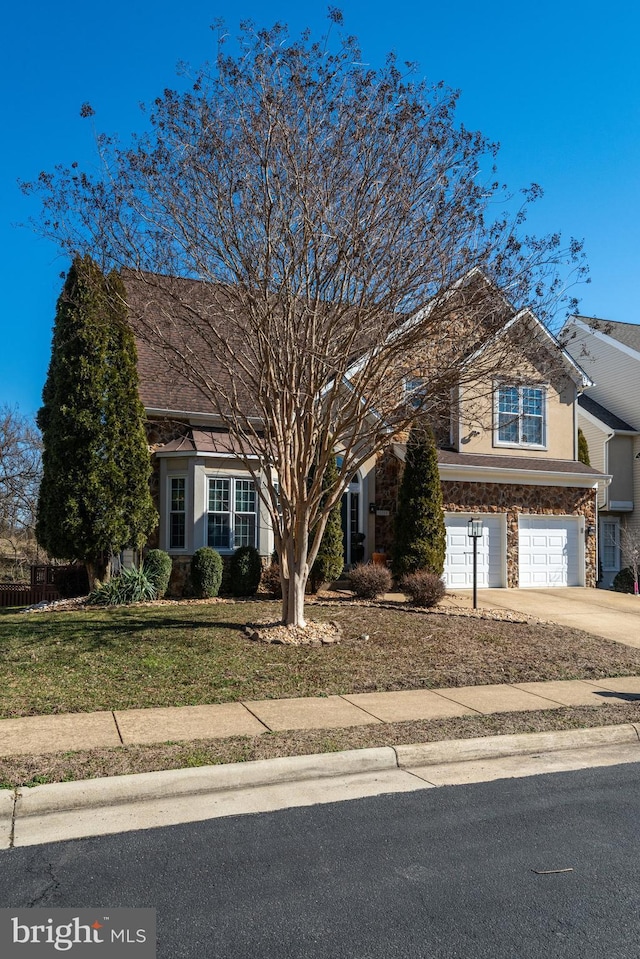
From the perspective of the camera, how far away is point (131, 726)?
740cm

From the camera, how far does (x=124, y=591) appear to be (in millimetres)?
15297

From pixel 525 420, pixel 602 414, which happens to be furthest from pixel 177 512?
pixel 602 414

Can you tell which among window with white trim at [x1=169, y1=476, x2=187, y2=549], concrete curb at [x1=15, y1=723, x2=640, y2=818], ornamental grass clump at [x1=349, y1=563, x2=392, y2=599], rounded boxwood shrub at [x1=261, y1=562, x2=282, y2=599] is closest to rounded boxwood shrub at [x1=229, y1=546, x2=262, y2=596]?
rounded boxwood shrub at [x1=261, y1=562, x2=282, y2=599]

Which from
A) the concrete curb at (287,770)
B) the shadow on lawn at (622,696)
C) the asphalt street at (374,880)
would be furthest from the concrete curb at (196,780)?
the shadow on lawn at (622,696)

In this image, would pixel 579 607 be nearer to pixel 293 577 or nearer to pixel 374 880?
pixel 293 577

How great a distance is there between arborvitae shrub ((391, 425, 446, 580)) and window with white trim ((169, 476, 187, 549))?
16.4 ft

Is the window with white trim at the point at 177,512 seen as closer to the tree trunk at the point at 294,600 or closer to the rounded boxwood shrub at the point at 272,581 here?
the rounded boxwood shrub at the point at 272,581

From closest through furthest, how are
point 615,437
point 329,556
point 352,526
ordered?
point 329,556, point 352,526, point 615,437

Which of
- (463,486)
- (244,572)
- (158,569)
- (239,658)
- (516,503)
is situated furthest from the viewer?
(516,503)

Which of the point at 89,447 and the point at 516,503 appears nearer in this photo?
the point at 89,447

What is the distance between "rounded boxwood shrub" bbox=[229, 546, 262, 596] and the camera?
1686 cm

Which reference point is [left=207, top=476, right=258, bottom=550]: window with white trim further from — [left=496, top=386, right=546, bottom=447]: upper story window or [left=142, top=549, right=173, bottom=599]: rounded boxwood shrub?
[left=496, top=386, right=546, bottom=447]: upper story window

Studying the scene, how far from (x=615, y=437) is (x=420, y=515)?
14.3m

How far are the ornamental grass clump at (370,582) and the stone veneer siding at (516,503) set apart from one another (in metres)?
3.72
